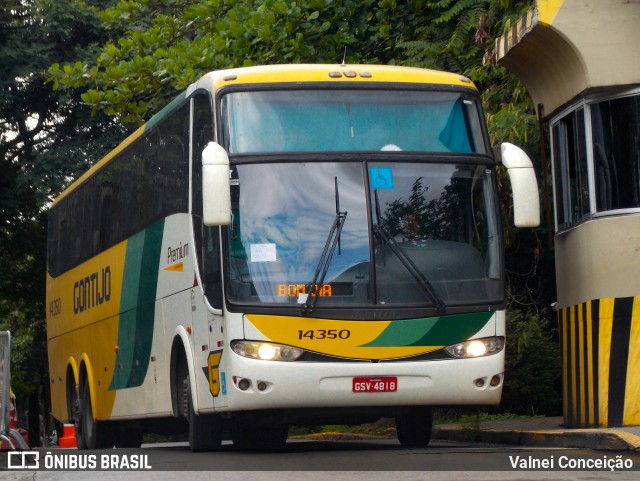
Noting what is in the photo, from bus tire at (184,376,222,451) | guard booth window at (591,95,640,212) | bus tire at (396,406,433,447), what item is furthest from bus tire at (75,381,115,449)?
guard booth window at (591,95,640,212)

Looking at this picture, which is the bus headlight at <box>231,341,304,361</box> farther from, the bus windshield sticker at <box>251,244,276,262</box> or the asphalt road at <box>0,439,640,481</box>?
the asphalt road at <box>0,439,640,481</box>

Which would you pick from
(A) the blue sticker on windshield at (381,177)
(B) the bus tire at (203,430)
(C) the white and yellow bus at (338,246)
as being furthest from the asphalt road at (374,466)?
(A) the blue sticker on windshield at (381,177)

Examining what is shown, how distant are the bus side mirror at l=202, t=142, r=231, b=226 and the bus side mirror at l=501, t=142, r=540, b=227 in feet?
8.04

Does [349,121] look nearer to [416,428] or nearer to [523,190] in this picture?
[523,190]

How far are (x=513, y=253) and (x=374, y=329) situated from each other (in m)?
9.42

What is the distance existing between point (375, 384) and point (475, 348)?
3.13 feet

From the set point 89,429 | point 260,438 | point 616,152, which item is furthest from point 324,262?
point 89,429

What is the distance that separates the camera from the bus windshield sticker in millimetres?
11836

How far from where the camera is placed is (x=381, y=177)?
478 inches

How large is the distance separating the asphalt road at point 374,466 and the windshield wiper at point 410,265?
1.28 metres

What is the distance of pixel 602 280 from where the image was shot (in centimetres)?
1338

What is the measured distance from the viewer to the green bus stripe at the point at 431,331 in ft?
38.5

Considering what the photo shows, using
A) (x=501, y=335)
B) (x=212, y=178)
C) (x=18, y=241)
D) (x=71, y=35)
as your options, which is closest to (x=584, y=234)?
(x=501, y=335)

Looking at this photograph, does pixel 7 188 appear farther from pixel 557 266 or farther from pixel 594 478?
pixel 594 478
